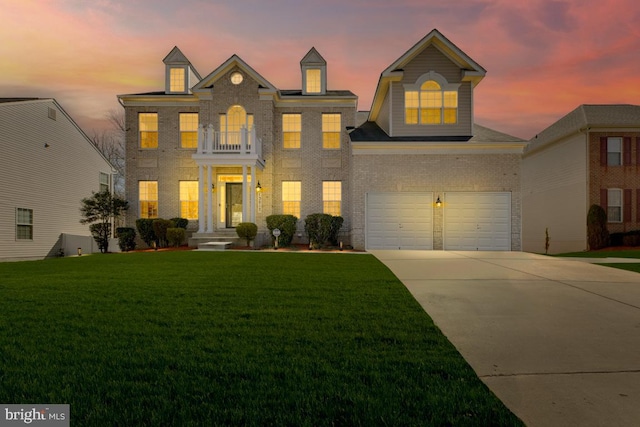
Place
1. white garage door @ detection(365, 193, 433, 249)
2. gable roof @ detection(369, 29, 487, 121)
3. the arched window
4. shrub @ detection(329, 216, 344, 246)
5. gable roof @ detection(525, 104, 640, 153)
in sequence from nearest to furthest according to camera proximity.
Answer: white garage door @ detection(365, 193, 433, 249) < gable roof @ detection(369, 29, 487, 121) < shrub @ detection(329, 216, 344, 246) < the arched window < gable roof @ detection(525, 104, 640, 153)

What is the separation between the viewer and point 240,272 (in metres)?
7.92

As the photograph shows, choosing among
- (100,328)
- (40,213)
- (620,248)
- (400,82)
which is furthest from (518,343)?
(40,213)

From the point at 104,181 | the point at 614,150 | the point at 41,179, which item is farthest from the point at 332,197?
the point at 614,150

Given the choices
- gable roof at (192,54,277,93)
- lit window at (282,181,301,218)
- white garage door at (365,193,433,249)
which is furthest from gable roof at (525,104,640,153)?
gable roof at (192,54,277,93)

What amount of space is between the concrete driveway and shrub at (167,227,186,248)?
38.9 feet

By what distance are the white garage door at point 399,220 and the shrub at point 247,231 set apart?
17.0 feet

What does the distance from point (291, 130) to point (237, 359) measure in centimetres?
1634

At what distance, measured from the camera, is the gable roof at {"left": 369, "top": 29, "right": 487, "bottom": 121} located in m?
16.1

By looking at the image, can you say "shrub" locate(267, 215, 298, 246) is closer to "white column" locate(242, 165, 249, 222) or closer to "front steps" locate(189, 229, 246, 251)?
"white column" locate(242, 165, 249, 222)

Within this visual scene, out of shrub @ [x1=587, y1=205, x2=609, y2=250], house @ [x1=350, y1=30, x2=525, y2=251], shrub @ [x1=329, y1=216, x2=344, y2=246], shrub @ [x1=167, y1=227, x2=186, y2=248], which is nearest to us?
house @ [x1=350, y1=30, x2=525, y2=251]

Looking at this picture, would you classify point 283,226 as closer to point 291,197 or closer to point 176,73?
point 291,197

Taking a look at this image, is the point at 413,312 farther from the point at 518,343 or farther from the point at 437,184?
the point at 437,184

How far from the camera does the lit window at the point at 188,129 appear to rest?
726 inches

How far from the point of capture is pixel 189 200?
18234mm
